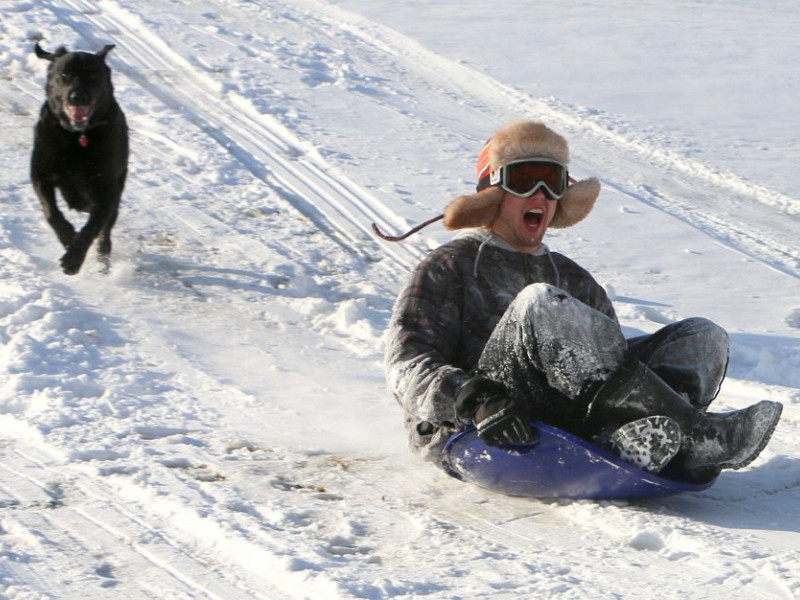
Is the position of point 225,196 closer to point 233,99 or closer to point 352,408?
point 233,99

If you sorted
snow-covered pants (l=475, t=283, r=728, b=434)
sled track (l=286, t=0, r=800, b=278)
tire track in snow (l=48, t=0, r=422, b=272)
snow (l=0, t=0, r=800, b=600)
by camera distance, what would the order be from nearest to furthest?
snow (l=0, t=0, r=800, b=600)
snow-covered pants (l=475, t=283, r=728, b=434)
tire track in snow (l=48, t=0, r=422, b=272)
sled track (l=286, t=0, r=800, b=278)

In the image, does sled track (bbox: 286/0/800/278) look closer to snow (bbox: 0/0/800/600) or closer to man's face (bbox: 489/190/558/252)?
snow (bbox: 0/0/800/600)

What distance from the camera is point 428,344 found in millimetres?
3662

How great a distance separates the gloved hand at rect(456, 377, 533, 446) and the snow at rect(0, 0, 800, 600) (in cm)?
24

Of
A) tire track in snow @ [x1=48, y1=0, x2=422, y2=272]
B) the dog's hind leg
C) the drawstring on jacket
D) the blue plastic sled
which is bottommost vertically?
tire track in snow @ [x1=48, y1=0, x2=422, y2=272]

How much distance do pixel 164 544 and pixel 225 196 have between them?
4.23 metres

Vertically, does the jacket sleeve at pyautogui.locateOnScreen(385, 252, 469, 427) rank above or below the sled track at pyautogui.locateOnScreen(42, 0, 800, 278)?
→ above

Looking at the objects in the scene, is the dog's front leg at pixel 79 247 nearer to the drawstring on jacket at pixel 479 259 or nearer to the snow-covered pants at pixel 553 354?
the drawstring on jacket at pixel 479 259

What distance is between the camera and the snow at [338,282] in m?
3.12

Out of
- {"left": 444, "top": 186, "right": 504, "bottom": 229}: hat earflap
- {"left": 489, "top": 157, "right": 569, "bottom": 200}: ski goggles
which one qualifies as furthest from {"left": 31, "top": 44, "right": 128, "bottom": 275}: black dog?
{"left": 489, "top": 157, "right": 569, "bottom": 200}: ski goggles

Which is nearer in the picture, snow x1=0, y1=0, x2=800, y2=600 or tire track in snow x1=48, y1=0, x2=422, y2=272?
snow x1=0, y1=0, x2=800, y2=600

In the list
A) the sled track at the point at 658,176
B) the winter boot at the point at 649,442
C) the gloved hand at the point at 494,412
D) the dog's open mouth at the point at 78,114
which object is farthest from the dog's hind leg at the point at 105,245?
the winter boot at the point at 649,442

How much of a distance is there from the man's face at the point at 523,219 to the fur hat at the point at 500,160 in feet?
0.09

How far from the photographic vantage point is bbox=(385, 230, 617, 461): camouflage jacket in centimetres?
357
